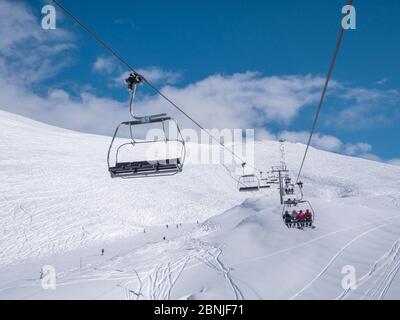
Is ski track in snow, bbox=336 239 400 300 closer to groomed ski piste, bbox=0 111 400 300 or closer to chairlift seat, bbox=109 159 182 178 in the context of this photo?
groomed ski piste, bbox=0 111 400 300

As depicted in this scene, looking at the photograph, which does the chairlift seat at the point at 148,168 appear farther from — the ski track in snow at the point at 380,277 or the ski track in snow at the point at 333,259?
the ski track in snow at the point at 380,277

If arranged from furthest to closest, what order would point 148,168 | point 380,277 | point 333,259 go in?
point 333,259
point 380,277
point 148,168

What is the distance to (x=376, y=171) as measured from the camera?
82.4 metres

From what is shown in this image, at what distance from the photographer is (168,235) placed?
1389 inches

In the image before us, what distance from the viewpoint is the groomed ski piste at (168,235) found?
15375 mm

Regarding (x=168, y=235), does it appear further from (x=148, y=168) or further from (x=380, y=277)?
(x=148, y=168)

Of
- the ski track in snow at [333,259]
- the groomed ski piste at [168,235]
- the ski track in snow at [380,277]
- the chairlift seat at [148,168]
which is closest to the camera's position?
the chairlift seat at [148,168]

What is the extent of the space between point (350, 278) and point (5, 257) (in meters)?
27.4

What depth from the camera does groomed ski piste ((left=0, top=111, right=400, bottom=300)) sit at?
15.4 metres

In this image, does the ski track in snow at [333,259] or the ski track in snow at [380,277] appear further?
the ski track in snow at [333,259]

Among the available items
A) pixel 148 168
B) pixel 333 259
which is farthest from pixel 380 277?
pixel 148 168

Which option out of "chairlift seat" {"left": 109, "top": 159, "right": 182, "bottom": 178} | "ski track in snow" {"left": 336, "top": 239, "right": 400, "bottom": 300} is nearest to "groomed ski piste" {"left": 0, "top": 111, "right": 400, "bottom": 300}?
"ski track in snow" {"left": 336, "top": 239, "right": 400, "bottom": 300}

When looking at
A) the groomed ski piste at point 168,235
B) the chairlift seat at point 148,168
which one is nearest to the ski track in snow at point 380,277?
the groomed ski piste at point 168,235
